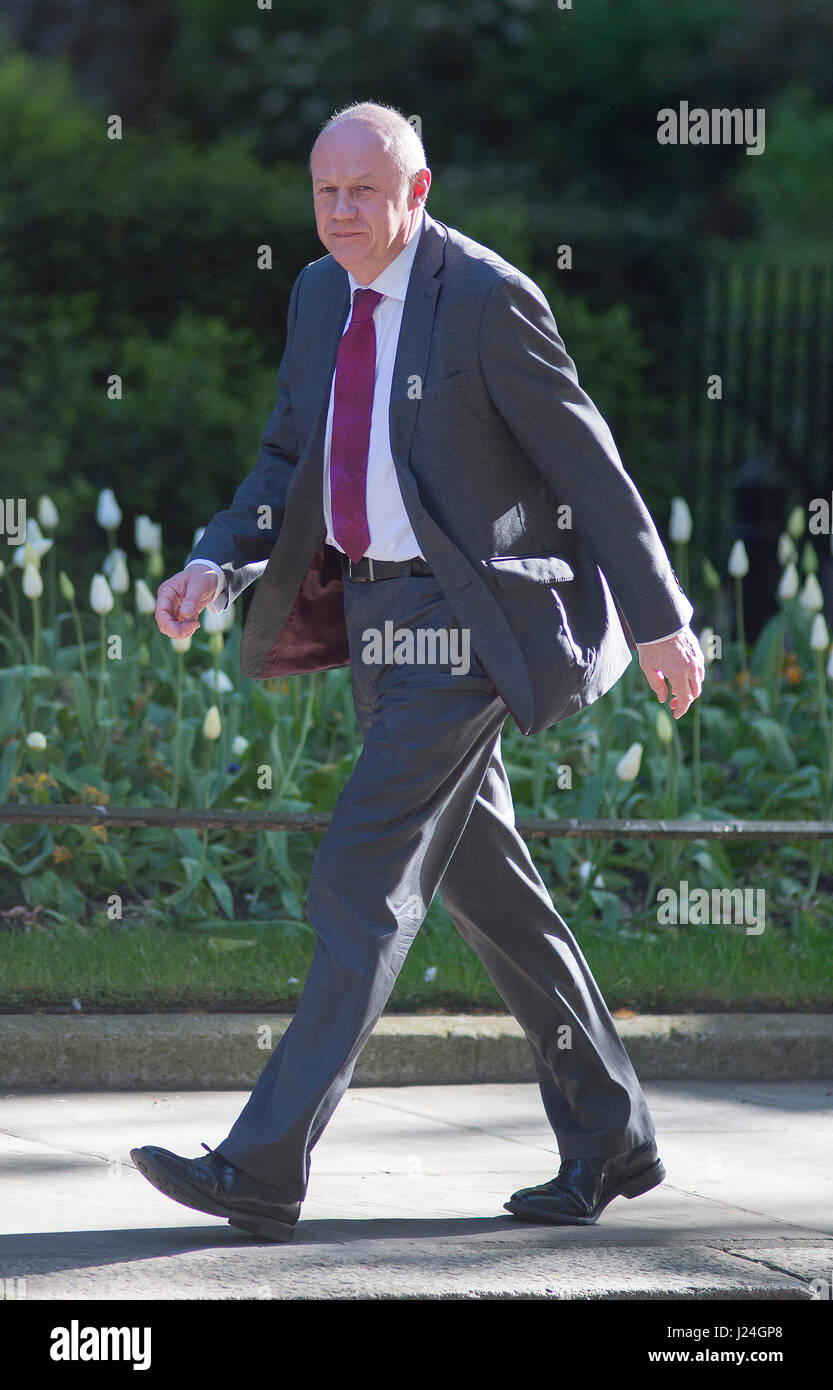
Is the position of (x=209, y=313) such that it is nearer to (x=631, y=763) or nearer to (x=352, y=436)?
(x=631, y=763)

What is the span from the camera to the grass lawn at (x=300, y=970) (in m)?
4.72

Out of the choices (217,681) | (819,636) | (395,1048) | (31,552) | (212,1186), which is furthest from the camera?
(819,636)

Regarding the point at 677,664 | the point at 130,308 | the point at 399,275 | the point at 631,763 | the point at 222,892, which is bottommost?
the point at 222,892

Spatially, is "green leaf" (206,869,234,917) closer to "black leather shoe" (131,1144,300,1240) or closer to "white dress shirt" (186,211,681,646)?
"white dress shirt" (186,211,681,646)

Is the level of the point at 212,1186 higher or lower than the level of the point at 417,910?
lower

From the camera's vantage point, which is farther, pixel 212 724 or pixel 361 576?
pixel 212 724

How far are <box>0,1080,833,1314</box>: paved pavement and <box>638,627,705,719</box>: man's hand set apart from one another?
950 millimetres

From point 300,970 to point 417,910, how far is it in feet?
5.56

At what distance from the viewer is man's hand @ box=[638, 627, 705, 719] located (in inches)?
129

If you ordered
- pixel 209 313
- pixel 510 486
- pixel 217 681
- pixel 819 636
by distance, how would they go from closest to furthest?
pixel 510 486, pixel 217 681, pixel 819 636, pixel 209 313

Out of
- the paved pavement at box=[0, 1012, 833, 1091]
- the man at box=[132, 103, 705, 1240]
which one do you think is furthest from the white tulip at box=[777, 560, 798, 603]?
the man at box=[132, 103, 705, 1240]

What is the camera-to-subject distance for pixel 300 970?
4.91 meters

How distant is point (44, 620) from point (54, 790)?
2.32m

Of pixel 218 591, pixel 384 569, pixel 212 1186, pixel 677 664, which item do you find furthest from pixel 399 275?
pixel 212 1186
